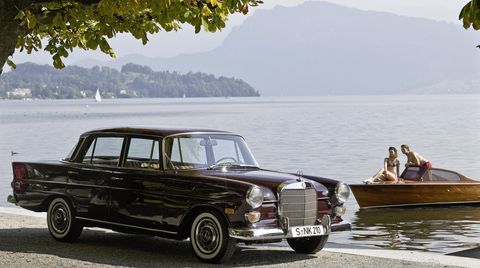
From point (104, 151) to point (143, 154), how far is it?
80 cm

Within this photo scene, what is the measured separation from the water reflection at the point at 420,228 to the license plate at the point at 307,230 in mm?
7395

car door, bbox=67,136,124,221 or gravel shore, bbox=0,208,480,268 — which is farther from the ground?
car door, bbox=67,136,124,221

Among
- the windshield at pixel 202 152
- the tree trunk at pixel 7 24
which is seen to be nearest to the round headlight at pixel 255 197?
the windshield at pixel 202 152

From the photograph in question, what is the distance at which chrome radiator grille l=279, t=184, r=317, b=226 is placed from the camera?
472 inches

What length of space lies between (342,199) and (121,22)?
423 cm

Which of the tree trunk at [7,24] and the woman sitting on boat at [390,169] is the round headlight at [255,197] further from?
the woman sitting on boat at [390,169]

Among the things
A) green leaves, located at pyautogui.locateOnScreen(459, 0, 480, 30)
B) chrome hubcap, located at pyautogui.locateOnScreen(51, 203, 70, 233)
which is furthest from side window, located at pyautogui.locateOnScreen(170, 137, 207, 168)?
green leaves, located at pyautogui.locateOnScreen(459, 0, 480, 30)

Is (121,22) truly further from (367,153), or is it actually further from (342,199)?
(367,153)

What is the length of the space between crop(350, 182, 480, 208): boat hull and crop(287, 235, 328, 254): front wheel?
14.1m

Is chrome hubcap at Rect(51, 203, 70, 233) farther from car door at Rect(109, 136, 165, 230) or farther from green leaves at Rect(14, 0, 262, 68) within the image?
green leaves at Rect(14, 0, 262, 68)

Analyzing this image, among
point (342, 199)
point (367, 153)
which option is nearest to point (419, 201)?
point (342, 199)

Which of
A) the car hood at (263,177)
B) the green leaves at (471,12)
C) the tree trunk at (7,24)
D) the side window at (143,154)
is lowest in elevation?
the car hood at (263,177)

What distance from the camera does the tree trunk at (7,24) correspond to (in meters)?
12.4

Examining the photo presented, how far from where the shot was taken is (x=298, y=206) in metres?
12.1
